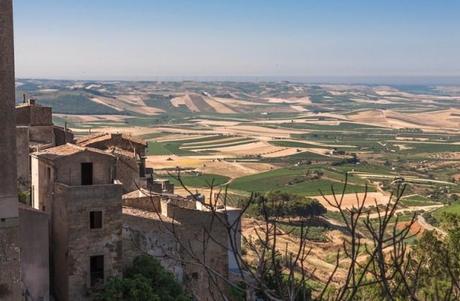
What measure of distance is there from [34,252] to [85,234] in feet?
3.97

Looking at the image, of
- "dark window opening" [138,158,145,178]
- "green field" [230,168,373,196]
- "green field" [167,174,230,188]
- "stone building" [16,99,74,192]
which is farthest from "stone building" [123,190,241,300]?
"green field" [230,168,373,196]

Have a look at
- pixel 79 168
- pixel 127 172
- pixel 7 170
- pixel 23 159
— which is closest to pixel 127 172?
pixel 127 172

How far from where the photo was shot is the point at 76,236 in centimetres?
1572

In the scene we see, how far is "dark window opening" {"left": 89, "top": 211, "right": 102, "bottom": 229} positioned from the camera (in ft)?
52.3

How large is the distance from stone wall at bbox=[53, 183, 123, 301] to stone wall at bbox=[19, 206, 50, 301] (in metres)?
0.51

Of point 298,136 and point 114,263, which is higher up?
point 114,263

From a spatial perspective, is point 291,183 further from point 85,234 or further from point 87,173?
point 85,234

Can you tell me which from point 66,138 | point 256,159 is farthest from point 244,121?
point 66,138

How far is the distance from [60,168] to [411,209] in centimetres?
4916

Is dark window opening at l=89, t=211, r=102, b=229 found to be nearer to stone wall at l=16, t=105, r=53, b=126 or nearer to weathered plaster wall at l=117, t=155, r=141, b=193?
weathered plaster wall at l=117, t=155, r=141, b=193

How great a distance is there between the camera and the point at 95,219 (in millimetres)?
16000

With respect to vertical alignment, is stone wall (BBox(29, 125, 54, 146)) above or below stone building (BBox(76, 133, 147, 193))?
above

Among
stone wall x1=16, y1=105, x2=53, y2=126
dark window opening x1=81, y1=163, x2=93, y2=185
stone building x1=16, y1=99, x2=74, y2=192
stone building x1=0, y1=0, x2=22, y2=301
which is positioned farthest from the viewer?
stone wall x1=16, y1=105, x2=53, y2=126

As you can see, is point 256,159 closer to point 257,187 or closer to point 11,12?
point 257,187
